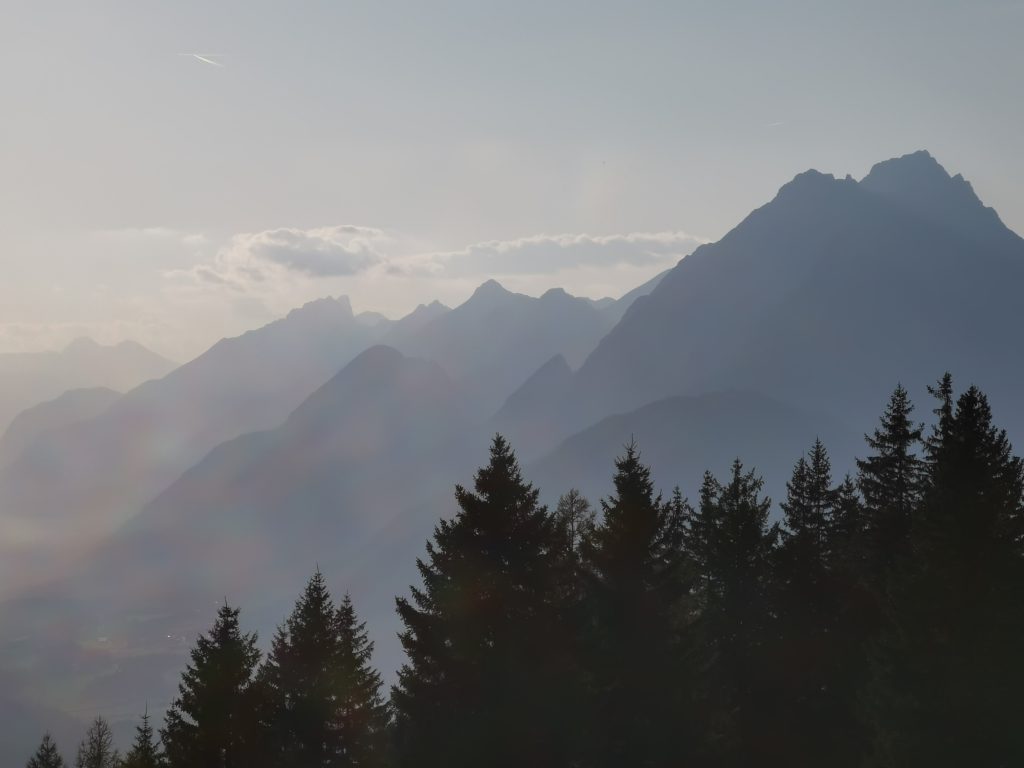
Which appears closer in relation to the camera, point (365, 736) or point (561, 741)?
point (561, 741)

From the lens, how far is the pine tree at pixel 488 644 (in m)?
20.8

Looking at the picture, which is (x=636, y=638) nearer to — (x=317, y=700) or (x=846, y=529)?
(x=317, y=700)

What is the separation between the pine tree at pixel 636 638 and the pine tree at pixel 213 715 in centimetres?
945

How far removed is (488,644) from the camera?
21.2m

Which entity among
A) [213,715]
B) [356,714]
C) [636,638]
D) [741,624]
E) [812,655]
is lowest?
[812,655]

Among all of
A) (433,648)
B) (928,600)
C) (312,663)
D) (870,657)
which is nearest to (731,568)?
(870,657)

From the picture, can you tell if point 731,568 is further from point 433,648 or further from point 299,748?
point 299,748

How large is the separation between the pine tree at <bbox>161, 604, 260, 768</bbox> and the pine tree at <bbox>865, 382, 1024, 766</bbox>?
55.0 ft

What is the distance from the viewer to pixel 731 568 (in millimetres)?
29062

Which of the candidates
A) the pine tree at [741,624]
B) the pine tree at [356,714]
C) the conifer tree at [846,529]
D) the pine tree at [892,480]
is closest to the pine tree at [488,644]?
the pine tree at [356,714]

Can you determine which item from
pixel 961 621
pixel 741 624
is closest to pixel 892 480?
pixel 741 624

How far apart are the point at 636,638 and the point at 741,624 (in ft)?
25.9

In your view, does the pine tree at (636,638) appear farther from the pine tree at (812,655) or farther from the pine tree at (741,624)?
the pine tree at (812,655)

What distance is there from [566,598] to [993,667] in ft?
34.0
